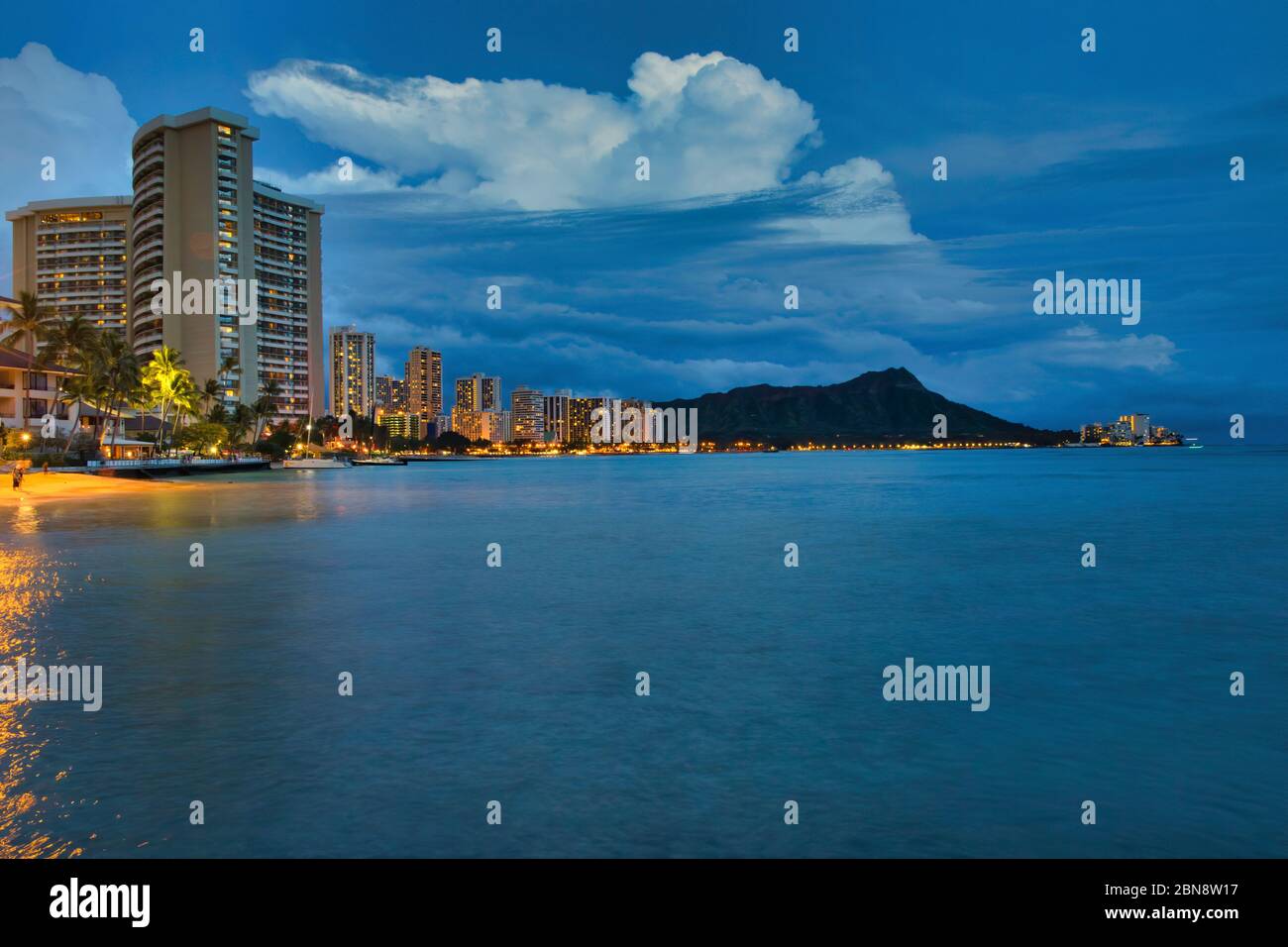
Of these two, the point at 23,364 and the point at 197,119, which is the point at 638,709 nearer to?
the point at 23,364

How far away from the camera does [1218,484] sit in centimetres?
8500

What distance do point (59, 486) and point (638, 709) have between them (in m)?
69.3

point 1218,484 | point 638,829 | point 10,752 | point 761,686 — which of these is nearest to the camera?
point 638,829

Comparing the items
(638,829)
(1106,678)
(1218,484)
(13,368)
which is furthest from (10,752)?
(13,368)

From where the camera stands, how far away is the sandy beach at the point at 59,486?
179ft

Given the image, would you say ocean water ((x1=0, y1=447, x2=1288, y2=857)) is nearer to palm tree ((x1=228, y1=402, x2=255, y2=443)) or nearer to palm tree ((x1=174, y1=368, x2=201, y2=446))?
palm tree ((x1=174, y1=368, x2=201, y2=446))

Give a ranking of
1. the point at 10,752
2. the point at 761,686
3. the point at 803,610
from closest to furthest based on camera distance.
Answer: the point at 10,752, the point at 761,686, the point at 803,610

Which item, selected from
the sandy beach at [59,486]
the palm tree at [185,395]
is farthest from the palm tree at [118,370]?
the palm tree at [185,395]

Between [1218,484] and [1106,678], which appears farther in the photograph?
[1218,484]

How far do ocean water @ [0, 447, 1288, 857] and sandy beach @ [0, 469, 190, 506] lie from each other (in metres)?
32.0

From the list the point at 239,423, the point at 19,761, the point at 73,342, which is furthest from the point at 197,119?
the point at 19,761

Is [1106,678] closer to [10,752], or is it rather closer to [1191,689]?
[1191,689]

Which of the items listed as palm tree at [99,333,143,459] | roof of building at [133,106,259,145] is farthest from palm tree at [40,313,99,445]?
roof of building at [133,106,259,145]

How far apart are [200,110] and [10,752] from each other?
220661mm
